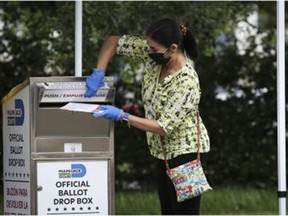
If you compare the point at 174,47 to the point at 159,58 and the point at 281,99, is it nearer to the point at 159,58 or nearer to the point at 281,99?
the point at 159,58

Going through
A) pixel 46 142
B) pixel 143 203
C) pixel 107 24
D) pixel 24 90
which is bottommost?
pixel 143 203

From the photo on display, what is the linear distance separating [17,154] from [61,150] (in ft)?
1.14

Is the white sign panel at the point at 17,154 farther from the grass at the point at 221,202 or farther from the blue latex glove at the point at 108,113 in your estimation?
the grass at the point at 221,202

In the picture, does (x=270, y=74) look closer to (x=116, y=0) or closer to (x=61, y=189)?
(x=116, y=0)

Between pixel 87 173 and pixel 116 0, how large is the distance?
3.77 m

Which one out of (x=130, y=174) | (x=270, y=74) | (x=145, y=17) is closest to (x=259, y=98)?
(x=270, y=74)

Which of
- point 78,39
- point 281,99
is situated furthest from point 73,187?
point 281,99

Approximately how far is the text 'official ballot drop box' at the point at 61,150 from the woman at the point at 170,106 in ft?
1.34

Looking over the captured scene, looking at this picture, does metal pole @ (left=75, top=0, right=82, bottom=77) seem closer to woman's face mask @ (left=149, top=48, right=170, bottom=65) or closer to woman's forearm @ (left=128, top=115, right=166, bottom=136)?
woman's face mask @ (left=149, top=48, right=170, bottom=65)

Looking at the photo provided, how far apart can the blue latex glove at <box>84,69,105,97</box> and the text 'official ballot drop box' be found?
0.04 metres

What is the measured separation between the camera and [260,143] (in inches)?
460

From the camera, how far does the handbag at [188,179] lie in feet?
16.3

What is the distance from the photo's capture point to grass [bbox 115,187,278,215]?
9.51m

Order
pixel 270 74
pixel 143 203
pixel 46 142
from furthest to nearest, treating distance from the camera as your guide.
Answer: pixel 270 74, pixel 143 203, pixel 46 142
